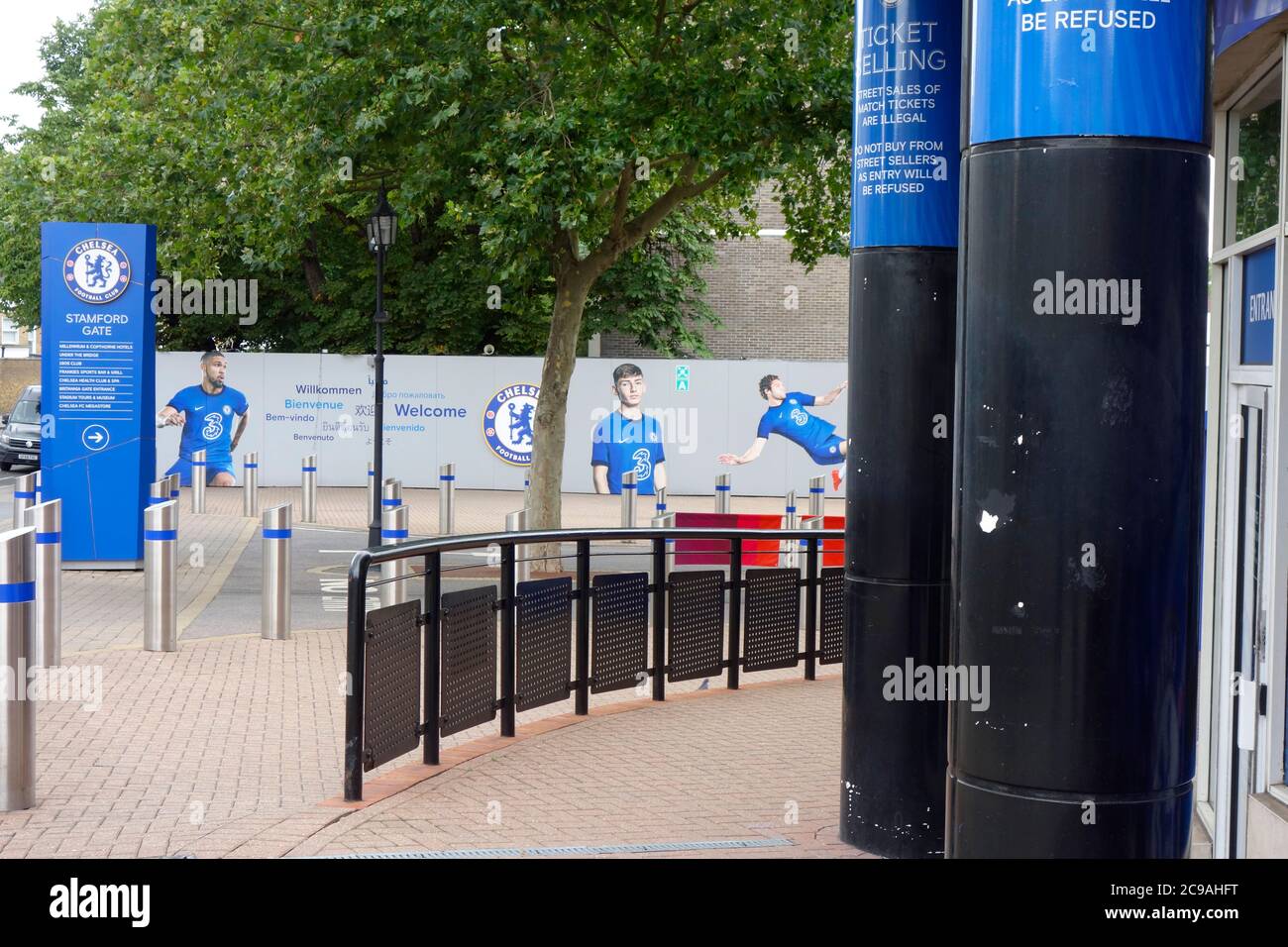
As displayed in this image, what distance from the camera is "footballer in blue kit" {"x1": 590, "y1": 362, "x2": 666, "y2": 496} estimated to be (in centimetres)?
3112

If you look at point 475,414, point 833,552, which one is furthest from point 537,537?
point 475,414

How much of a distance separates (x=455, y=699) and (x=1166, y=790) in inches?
199

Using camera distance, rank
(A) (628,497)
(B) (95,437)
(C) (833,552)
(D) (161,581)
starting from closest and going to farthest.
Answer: (D) (161,581)
(C) (833,552)
(B) (95,437)
(A) (628,497)

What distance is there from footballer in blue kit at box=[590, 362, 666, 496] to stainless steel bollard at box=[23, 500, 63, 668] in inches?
810

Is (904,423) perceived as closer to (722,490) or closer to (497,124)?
(497,124)

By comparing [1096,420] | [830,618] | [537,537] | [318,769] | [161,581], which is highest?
[1096,420]

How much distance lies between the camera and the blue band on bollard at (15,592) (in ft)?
23.3

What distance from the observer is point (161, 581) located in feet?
38.2

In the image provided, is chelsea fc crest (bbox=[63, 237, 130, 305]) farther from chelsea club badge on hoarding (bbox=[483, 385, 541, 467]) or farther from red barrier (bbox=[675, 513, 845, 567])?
chelsea club badge on hoarding (bbox=[483, 385, 541, 467])

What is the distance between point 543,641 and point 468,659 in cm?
91

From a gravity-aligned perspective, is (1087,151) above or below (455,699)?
above

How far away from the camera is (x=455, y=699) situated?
8.22m
